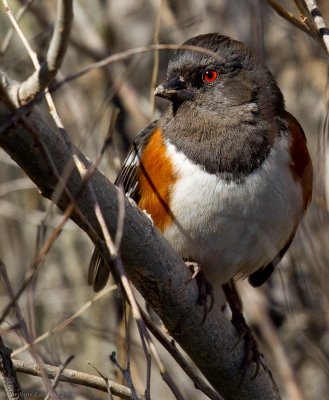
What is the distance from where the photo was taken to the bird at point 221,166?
8.43ft

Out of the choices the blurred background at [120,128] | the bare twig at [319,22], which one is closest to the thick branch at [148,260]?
the bare twig at [319,22]

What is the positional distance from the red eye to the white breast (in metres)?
0.30

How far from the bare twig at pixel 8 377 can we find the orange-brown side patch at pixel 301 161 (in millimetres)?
1275

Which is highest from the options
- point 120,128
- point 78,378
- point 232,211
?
point 120,128

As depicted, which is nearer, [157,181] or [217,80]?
[157,181]

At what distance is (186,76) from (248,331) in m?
0.98

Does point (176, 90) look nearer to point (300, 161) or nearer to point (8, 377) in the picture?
point (300, 161)

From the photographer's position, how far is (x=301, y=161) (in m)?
2.72

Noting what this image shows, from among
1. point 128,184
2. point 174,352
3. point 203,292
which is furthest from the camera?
point 128,184

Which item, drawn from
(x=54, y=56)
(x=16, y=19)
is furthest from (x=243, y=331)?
(x=54, y=56)

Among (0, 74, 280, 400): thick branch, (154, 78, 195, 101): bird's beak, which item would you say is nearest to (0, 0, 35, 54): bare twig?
(0, 74, 280, 400): thick branch

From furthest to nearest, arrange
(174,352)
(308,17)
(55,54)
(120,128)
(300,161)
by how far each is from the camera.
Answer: (120,128)
(300,161)
(308,17)
(174,352)
(55,54)

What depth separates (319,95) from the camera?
4.09 meters

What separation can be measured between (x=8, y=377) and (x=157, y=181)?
3.35 ft
